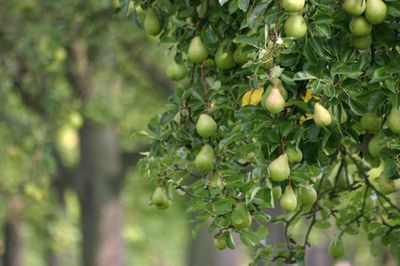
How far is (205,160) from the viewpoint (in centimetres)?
327

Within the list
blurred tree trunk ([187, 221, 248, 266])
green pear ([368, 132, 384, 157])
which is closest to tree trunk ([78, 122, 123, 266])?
blurred tree trunk ([187, 221, 248, 266])

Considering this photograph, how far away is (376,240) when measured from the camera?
4.23m

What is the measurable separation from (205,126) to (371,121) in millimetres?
617

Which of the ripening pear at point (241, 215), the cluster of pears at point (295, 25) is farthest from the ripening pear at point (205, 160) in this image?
the cluster of pears at point (295, 25)

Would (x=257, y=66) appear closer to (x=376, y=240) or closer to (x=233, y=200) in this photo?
(x=233, y=200)

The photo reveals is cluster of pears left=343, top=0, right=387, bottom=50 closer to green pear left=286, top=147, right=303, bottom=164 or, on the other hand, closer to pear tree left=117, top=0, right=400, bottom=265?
pear tree left=117, top=0, right=400, bottom=265

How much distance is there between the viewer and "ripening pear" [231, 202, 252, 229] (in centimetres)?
311

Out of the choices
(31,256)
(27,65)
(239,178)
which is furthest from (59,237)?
(31,256)

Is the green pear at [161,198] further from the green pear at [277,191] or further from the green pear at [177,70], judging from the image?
the green pear at [277,191]

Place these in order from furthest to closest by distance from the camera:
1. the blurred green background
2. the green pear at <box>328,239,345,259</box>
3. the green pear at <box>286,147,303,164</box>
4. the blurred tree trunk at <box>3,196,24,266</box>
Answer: the blurred tree trunk at <box>3,196,24,266</box>
the blurred green background
the green pear at <box>328,239,345,259</box>
the green pear at <box>286,147,303,164</box>

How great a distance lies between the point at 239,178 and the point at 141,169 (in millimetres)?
685

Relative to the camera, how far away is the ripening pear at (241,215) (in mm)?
3111

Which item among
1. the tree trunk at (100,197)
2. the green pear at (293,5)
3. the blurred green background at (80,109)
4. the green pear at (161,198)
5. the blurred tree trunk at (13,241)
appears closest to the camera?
the green pear at (293,5)

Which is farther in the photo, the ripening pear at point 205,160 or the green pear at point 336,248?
the green pear at point 336,248
